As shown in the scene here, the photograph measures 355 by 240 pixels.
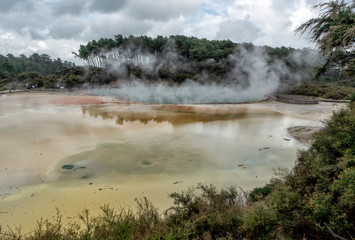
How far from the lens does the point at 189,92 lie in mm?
32562

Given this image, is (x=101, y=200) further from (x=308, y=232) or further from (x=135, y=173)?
(x=308, y=232)

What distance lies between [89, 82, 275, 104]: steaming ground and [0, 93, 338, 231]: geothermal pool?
50.6 ft

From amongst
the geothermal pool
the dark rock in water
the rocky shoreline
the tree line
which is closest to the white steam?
the rocky shoreline

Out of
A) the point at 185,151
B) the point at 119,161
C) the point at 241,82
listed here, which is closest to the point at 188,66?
the point at 241,82

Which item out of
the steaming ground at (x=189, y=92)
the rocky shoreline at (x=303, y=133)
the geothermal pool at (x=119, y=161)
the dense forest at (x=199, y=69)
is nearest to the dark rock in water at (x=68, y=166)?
the geothermal pool at (x=119, y=161)

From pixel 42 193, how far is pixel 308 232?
6148 millimetres

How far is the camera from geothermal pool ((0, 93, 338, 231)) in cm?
534


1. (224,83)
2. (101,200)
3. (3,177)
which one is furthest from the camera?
(224,83)

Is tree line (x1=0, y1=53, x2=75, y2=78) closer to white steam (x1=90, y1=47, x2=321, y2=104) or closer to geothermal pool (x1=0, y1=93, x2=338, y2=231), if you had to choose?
white steam (x1=90, y1=47, x2=321, y2=104)

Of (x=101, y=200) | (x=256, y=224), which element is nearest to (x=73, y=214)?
(x=101, y=200)

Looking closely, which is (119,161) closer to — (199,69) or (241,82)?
(241,82)

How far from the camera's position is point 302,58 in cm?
3544

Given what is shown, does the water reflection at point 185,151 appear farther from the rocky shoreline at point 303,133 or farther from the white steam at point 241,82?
the white steam at point 241,82

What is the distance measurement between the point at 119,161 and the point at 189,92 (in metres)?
25.9
